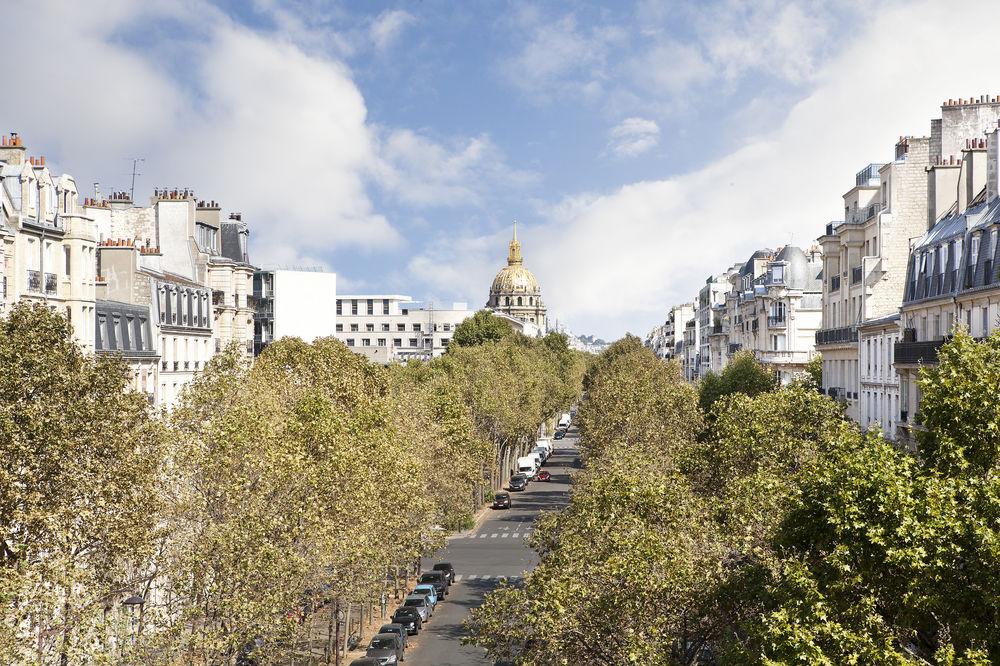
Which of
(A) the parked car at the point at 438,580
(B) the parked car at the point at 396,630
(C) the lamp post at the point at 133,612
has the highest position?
(C) the lamp post at the point at 133,612

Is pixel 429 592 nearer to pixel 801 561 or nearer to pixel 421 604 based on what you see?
pixel 421 604

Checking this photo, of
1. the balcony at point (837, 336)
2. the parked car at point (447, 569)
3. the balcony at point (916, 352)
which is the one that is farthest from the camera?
the balcony at point (837, 336)

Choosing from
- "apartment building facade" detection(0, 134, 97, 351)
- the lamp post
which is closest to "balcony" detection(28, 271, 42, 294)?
"apartment building facade" detection(0, 134, 97, 351)

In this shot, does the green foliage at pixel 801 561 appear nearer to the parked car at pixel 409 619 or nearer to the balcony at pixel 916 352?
the balcony at pixel 916 352

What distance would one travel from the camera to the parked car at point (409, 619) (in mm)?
49594

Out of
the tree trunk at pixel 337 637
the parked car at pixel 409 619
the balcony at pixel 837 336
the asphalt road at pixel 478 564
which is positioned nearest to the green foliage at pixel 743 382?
the balcony at pixel 837 336

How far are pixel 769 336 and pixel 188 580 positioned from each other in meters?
87.5

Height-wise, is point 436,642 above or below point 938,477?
below

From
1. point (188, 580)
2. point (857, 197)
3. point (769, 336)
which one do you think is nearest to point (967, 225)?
point (857, 197)

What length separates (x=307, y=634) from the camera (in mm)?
35406

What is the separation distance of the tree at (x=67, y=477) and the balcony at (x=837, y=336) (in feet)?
163

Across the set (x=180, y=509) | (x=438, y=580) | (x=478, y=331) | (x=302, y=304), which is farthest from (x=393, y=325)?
(x=180, y=509)

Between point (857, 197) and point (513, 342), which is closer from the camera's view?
point (857, 197)

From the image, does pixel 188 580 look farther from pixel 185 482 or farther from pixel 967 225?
pixel 967 225
